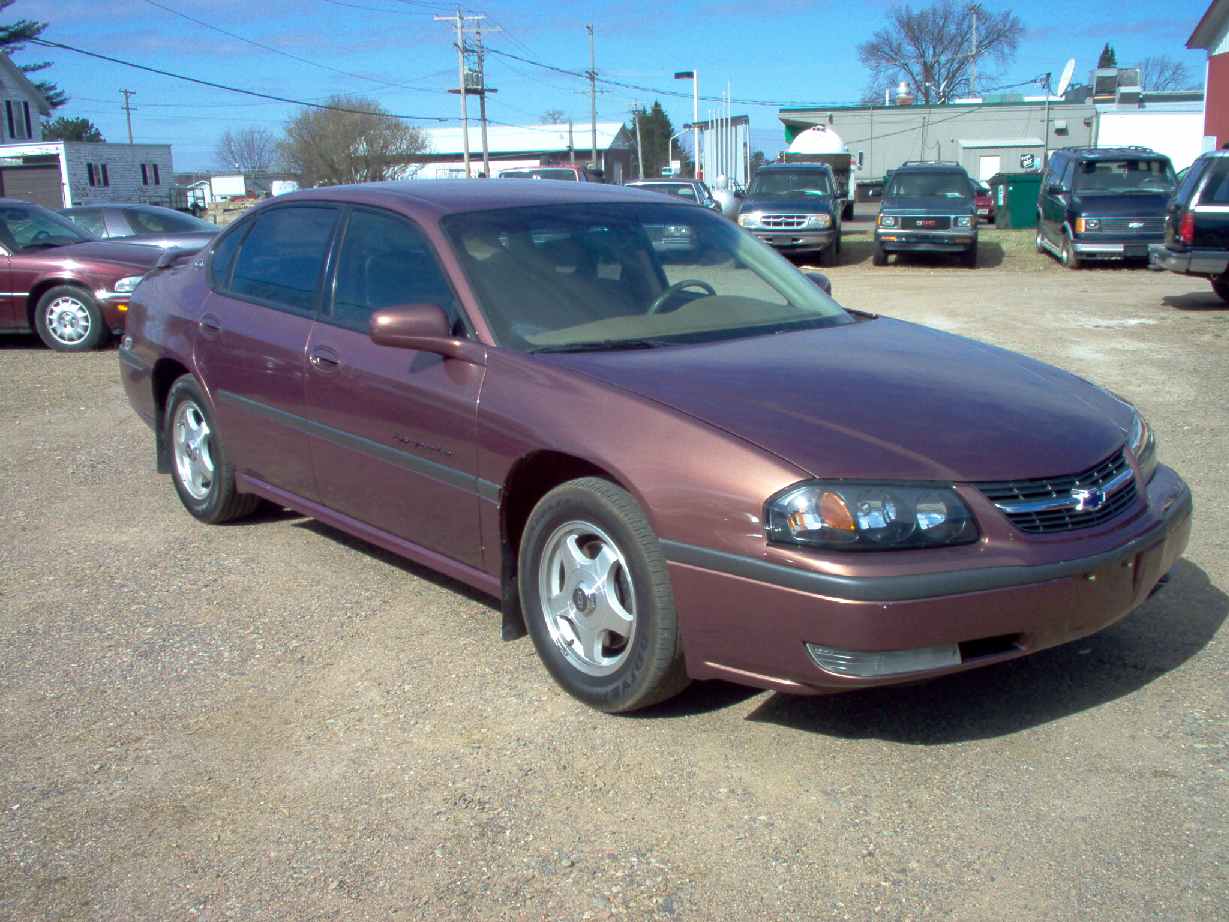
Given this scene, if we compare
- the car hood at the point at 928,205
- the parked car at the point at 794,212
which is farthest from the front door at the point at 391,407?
the car hood at the point at 928,205

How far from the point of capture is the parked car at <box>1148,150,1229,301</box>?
13078mm

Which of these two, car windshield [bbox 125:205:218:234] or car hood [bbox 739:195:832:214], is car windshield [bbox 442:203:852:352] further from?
car hood [bbox 739:195:832:214]

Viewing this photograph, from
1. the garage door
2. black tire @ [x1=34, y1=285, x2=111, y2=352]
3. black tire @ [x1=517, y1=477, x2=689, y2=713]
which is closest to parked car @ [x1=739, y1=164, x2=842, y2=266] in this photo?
black tire @ [x1=34, y1=285, x2=111, y2=352]

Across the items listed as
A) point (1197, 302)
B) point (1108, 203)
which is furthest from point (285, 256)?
point (1108, 203)

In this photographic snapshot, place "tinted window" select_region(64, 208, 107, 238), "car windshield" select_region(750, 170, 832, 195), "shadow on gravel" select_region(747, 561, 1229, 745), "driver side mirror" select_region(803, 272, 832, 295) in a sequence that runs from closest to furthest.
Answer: "shadow on gravel" select_region(747, 561, 1229, 745) → "driver side mirror" select_region(803, 272, 832, 295) → "tinted window" select_region(64, 208, 107, 238) → "car windshield" select_region(750, 170, 832, 195)

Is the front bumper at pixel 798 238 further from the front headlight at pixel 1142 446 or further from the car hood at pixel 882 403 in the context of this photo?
the front headlight at pixel 1142 446

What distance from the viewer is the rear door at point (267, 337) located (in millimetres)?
4891

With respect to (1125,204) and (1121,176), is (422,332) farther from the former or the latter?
(1121,176)

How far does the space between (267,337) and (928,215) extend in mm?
18324

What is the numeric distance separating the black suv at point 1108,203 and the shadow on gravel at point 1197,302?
139 inches

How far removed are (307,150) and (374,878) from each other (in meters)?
61.8

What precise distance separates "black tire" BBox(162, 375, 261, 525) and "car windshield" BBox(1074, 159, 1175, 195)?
58.0 ft

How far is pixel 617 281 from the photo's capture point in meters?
4.48

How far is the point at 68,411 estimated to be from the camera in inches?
360
